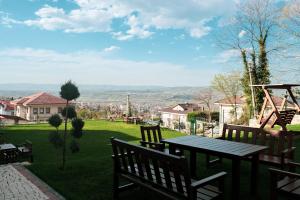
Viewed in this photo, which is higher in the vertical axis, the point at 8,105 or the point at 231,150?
the point at 231,150

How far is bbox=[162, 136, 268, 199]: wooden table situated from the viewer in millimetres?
3842

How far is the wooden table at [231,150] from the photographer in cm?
384

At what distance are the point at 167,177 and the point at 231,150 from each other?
1407mm

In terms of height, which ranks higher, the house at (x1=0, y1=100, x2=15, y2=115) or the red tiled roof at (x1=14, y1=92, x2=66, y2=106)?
the red tiled roof at (x1=14, y1=92, x2=66, y2=106)

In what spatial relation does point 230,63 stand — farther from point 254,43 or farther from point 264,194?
point 264,194

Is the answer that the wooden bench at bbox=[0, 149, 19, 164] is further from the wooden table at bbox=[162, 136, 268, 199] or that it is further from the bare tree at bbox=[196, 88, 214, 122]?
the bare tree at bbox=[196, 88, 214, 122]

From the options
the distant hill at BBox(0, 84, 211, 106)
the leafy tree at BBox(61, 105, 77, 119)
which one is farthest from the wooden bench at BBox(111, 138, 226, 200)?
the distant hill at BBox(0, 84, 211, 106)

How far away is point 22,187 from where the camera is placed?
4836 mm

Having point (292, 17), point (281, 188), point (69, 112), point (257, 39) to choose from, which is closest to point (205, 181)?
point (281, 188)

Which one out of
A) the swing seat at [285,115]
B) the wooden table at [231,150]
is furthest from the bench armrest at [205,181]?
the swing seat at [285,115]

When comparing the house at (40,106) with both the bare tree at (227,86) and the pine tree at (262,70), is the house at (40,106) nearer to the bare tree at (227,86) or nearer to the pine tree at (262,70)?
the bare tree at (227,86)

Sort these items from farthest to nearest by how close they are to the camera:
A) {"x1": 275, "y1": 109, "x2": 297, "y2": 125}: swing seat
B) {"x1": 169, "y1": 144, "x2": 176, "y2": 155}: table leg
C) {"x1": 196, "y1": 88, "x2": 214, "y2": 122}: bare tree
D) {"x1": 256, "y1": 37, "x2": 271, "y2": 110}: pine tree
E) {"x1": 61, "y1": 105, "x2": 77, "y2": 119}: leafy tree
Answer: {"x1": 196, "y1": 88, "x2": 214, "y2": 122}: bare tree, {"x1": 256, "y1": 37, "x2": 271, "y2": 110}: pine tree, {"x1": 275, "y1": 109, "x2": 297, "y2": 125}: swing seat, {"x1": 61, "y1": 105, "x2": 77, "y2": 119}: leafy tree, {"x1": 169, "y1": 144, "x2": 176, "y2": 155}: table leg

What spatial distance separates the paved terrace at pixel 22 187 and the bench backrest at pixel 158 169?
4.06 feet

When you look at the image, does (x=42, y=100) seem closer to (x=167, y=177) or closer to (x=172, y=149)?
(x=172, y=149)
